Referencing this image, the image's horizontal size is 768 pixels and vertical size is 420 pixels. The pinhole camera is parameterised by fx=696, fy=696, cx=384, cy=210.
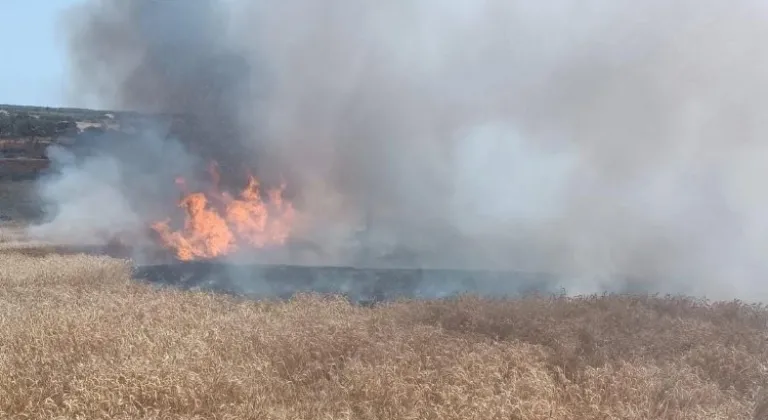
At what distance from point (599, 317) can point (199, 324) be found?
6.51 m

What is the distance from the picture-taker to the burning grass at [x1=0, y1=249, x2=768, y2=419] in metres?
6.79

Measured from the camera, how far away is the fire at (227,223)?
21.5 metres

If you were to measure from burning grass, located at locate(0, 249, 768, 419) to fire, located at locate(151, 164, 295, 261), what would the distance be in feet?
28.4

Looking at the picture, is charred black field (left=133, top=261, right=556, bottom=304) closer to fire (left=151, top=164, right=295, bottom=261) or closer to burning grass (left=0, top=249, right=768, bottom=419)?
fire (left=151, top=164, right=295, bottom=261)

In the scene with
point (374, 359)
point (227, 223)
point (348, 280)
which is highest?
point (227, 223)

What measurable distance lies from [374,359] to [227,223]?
1450 cm


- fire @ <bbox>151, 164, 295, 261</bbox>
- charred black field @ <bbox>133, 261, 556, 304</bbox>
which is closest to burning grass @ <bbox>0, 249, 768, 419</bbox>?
charred black field @ <bbox>133, 261, 556, 304</bbox>

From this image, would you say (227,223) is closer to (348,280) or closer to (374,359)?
(348,280)

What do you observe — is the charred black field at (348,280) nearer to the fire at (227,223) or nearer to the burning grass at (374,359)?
the fire at (227,223)

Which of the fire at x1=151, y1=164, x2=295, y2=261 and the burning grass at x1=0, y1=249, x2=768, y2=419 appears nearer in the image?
the burning grass at x1=0, y1=249, x2=768, y2=419

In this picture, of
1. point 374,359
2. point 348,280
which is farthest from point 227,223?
point 374,359

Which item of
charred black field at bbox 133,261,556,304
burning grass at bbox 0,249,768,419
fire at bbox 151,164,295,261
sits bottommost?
burning grass at bbox 0,249,768,419

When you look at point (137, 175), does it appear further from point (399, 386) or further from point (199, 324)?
point (399, 386)

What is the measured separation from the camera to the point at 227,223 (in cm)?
2202
